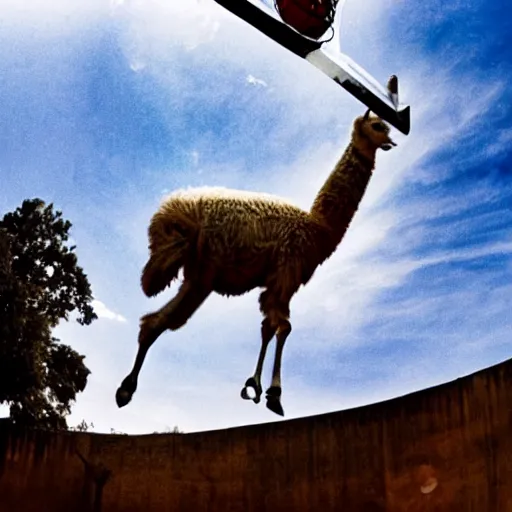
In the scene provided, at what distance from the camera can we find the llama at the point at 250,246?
564cm

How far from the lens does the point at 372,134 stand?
595 cm

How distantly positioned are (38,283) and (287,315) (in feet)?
15.5

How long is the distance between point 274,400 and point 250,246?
106 cm

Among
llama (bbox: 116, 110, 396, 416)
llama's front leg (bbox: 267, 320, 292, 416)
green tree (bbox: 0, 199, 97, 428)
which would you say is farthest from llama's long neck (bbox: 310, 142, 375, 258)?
green tree (bbox: 0, 199, 97, 428)

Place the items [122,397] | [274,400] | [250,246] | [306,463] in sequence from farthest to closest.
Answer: [250,246]
[122,397]
[274,400]
[306,463]

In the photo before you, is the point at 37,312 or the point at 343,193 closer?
the point at 343,193

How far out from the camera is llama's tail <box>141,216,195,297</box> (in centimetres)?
573

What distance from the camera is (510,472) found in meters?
3.42

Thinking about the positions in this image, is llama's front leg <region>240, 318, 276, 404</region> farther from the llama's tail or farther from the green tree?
the green tree

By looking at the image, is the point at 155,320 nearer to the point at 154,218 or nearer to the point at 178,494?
the point at 154,218

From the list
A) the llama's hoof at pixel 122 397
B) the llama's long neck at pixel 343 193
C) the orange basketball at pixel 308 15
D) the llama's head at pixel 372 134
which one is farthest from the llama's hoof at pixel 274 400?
the orange basketball at pixel 308 15

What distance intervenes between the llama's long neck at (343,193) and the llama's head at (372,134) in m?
0.05

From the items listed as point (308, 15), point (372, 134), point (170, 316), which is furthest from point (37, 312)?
point (308, 15)

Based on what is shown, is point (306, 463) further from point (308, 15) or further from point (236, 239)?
point (308, 15)
